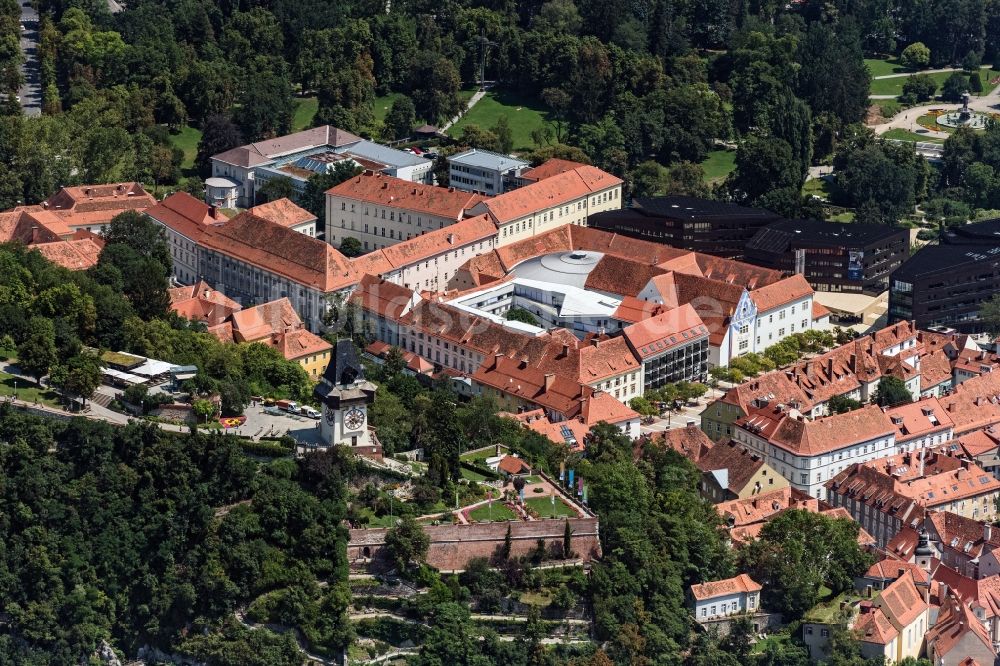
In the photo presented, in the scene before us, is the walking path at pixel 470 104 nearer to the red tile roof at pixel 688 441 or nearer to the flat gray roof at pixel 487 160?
the flat gray roof at pixel 487 160

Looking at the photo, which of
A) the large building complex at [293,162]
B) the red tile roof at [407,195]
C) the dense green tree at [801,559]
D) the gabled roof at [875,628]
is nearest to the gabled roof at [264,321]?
the red tile roof at [407,195]

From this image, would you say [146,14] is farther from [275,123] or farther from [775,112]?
[775,112]

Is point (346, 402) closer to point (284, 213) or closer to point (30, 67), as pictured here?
point (284, 213)

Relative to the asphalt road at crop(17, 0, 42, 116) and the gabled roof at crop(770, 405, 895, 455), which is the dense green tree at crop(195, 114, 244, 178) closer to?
the asphalt road at crop(17, 0, 42, 116)

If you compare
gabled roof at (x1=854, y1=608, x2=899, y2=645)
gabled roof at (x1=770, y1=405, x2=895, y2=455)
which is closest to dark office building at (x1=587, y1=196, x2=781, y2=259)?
gabled roof at (x1=770, y1=405, x2=895, y2=455)

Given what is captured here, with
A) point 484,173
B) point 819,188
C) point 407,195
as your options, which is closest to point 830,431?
point 407,195
